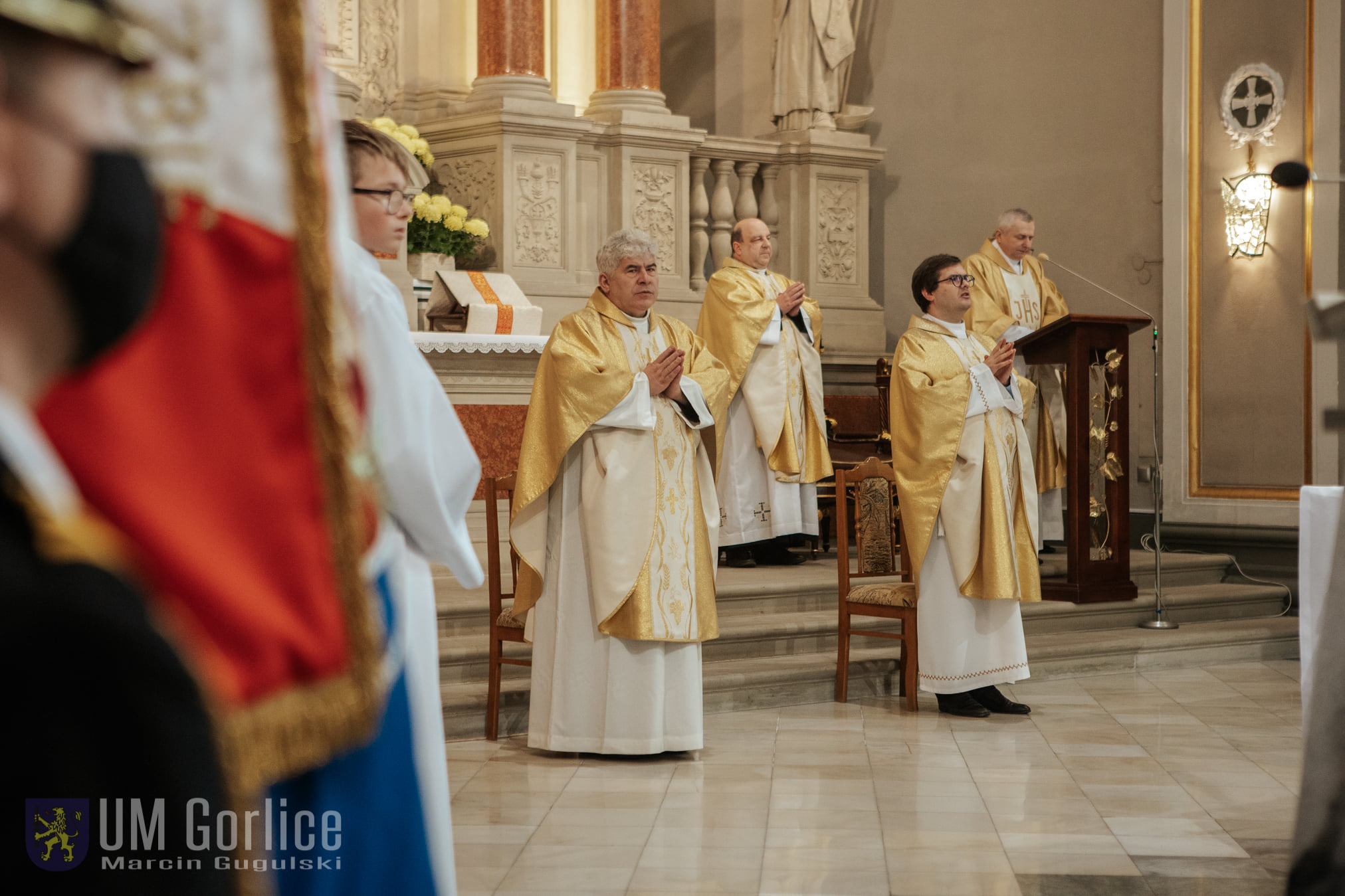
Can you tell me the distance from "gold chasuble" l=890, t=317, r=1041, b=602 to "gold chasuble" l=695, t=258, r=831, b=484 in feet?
5.23

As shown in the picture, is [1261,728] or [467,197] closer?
[1261,728]

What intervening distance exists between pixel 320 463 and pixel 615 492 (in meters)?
4.34

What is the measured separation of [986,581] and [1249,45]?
4.74 m

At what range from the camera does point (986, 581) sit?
5953 millimetres

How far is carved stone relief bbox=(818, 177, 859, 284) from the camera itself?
10055mm

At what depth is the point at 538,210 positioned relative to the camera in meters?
8.74

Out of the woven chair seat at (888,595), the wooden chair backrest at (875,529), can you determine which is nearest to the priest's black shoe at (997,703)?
the woven chair seat at (888,595)

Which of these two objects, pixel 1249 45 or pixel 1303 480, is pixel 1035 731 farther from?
pixel 1249 45

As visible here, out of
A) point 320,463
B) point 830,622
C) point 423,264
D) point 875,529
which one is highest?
point 423,264

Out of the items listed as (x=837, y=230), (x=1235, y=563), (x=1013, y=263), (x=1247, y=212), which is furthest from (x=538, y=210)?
(x=1235, y=563)

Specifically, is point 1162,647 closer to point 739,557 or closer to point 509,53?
point 739,557

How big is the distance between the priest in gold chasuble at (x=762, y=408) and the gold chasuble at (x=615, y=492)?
2.36 m

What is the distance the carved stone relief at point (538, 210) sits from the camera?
8672 millimetres

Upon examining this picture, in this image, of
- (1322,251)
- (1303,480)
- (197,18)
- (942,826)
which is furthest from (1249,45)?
(197,18)
